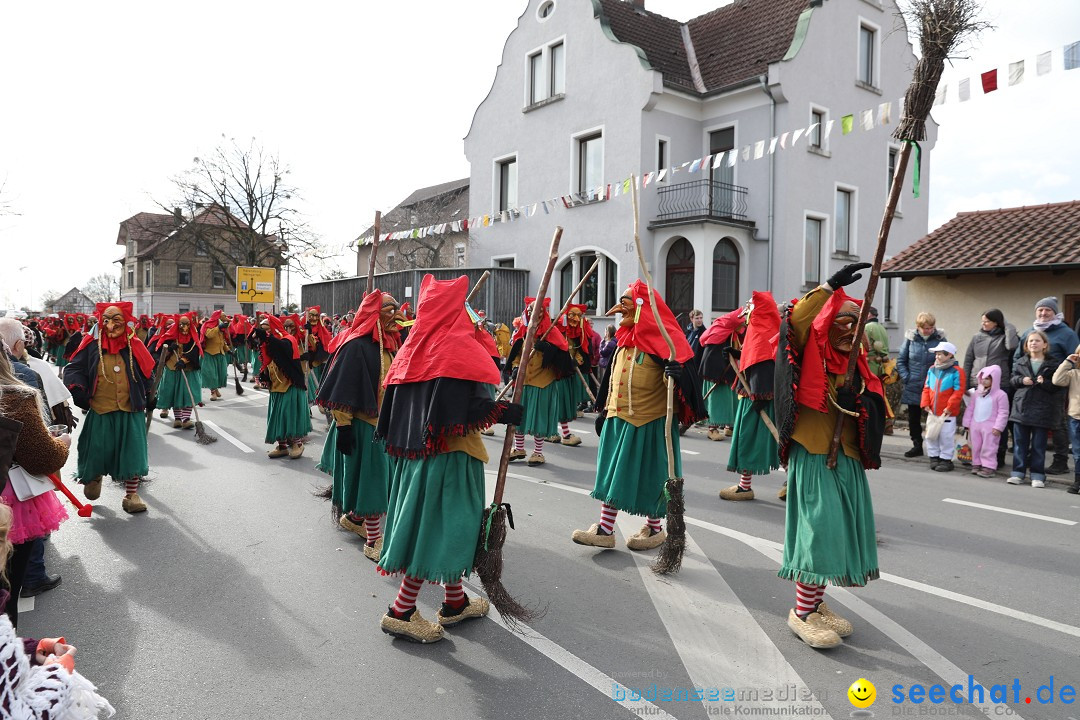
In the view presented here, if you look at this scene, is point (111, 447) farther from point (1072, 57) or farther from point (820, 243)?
point (820, 243)

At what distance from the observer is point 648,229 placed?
1973cm

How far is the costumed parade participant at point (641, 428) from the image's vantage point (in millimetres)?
5504

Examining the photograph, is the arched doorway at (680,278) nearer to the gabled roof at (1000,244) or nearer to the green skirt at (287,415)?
the gabled roof at (1000,244)

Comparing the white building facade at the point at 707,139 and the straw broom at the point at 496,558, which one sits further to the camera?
the white building facade at the point at 707,139

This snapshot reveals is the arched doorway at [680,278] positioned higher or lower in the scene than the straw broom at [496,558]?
higher

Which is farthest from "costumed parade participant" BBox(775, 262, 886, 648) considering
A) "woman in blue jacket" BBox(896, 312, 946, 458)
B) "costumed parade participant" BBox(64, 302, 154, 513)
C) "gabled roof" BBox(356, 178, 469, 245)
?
"gabled roof" BBox(356, 178, 469, 245)

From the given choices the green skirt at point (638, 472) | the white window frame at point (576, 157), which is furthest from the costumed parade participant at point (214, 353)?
the green skirt at point (638, 472)

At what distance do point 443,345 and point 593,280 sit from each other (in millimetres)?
17972

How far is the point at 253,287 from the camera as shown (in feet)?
102

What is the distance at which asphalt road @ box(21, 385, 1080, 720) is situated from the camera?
3.42 m

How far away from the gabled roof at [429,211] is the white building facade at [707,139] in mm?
17289

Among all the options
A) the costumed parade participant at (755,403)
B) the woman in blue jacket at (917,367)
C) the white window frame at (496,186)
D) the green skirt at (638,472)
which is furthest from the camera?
the white window frame at (496,186)

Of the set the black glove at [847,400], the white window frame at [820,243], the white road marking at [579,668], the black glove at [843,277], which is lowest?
the white road marking at [579,668]

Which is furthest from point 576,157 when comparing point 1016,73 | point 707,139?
point 1016,73
